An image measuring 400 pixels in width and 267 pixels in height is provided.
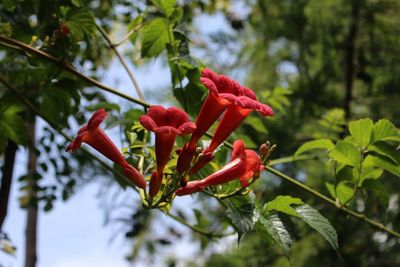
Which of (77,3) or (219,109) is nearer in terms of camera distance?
(219,109)

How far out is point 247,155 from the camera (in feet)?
4.87

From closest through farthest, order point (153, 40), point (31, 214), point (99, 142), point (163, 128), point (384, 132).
Result: 1. point (163, 128)
2. point (99, 142)
3. point (384, 132)
4. point (153, 40)
5. point (31, 214)

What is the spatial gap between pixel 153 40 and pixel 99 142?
92 cm

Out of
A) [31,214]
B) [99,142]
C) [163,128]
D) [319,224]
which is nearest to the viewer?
[163,128]

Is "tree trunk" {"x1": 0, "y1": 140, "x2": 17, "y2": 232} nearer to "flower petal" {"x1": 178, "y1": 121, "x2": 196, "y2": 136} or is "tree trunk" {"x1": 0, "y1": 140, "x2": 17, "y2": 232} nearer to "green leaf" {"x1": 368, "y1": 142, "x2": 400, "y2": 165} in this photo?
"flower petal" {"x1": 178, "y1": 121, "x2": 196, "y2": 136}

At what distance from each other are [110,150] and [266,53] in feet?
18.5

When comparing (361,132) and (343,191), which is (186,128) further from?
(343,191)

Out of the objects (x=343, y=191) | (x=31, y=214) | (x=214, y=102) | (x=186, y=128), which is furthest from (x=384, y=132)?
(x=31, y=214)

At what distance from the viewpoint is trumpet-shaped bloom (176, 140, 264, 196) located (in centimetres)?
146

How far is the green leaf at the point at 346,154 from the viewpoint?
1935mm

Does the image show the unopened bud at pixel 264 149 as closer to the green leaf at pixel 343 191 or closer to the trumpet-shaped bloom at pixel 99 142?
the trumpet-shaped bloom at pixel 99 142

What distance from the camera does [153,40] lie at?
2275mm

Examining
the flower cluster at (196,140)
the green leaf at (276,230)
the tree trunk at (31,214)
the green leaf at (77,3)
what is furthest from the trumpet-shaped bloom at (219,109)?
the tree trunk at (31,214)

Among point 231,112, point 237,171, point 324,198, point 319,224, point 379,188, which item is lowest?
point 324,198
